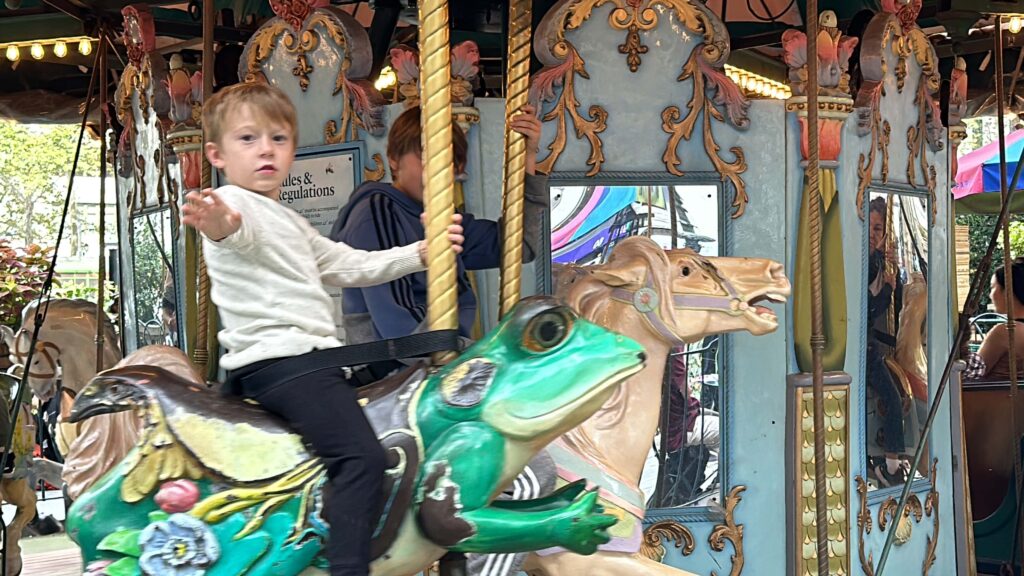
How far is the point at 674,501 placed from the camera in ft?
17.2

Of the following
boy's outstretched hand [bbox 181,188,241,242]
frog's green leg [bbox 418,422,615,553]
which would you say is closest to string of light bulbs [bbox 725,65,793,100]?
frog's green leg [bbox 418,422,615,553]

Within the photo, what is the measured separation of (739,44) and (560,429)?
15.8ft

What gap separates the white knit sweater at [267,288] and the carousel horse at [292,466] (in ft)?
0.54

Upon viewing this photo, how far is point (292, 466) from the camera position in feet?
9.07

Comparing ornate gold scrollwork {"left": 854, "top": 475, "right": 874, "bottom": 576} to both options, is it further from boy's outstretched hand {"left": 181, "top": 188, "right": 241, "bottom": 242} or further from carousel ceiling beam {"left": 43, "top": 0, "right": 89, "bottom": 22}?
carousel ceiling beam {"left": 43, "top": 0, "right": 89, "bottom": 22}

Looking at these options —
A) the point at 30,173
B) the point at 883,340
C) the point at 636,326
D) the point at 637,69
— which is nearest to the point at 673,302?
the point at 636,326

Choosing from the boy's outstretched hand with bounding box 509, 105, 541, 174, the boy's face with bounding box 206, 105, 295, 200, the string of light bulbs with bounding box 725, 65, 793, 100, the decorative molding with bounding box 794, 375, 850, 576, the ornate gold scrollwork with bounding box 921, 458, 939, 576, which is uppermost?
the string of light bulbs with bounding box 725, 65, 793, 100

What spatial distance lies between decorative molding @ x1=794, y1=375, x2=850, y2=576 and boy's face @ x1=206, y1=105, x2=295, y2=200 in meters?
2.96

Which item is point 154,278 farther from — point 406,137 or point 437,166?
point 437,166

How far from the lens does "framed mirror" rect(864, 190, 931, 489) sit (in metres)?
5.59

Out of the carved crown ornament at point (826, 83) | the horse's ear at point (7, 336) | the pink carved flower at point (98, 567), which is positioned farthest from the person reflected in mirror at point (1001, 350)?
the pink carved flower at point (98, 567)

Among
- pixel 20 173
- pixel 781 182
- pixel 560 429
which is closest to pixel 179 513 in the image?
pixel 560 429

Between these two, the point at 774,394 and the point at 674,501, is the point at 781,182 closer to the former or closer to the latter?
the point at 774,394

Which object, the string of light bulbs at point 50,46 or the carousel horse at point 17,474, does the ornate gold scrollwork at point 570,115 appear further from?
the carousel horse at point 17,474
